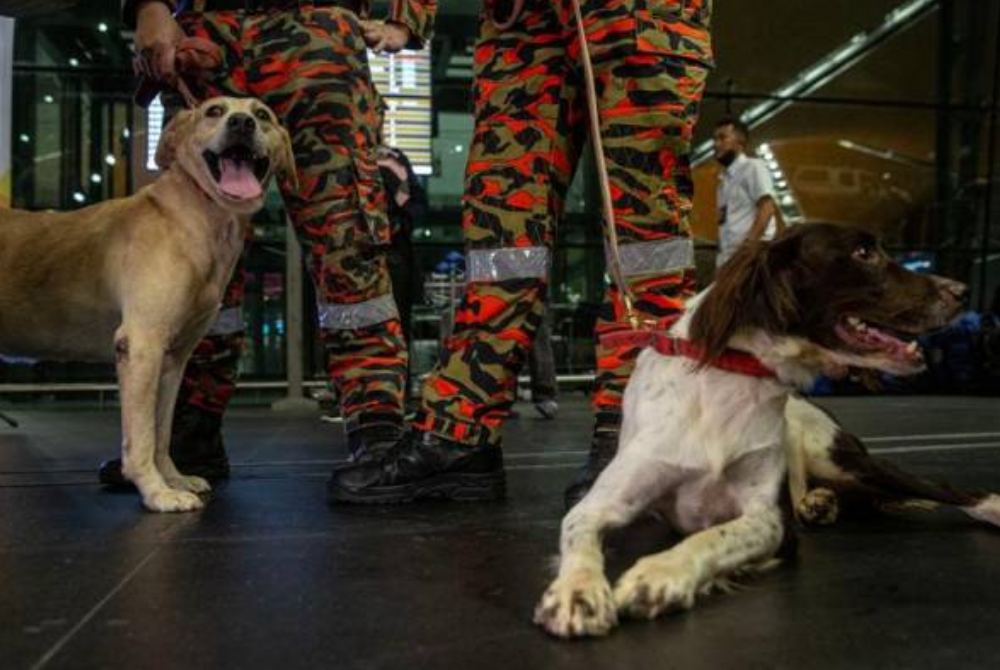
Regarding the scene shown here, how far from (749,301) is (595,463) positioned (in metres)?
0.69

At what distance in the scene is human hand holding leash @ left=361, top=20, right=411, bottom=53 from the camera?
8.97ft

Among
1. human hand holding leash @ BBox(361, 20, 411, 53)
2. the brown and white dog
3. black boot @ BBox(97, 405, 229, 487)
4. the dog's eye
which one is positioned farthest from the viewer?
black boot @ BBox(97, 405, 229, 487)

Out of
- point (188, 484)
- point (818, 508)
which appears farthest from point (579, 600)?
point (188, 484)

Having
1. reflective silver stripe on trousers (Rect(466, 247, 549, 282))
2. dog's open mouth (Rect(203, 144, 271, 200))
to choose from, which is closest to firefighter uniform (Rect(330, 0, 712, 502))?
reflective silver stripe on trousers (Rect(466, 247, 549, 282))

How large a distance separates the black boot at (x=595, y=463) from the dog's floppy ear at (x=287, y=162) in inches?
47.0

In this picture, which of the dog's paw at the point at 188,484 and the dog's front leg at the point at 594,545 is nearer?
the dog's front leg at the point at 594,545

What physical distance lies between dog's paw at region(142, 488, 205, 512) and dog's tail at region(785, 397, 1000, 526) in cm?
152

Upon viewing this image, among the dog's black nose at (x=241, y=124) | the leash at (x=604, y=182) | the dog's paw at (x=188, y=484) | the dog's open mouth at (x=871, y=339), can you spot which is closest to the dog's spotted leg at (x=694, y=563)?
the dog's open mouth at (x=871, y=339)

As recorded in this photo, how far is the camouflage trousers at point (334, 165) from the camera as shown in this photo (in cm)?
269

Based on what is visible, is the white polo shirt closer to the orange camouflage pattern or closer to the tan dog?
the orange camouflage pattern

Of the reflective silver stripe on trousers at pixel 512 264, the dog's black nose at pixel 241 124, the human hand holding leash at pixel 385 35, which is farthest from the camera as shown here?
the human hand holding leash at pixel 385 35

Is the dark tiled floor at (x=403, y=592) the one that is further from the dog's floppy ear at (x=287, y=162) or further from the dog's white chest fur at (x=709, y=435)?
the dog's floppy ear at (x=287, y=162)

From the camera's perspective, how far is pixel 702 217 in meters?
11.3

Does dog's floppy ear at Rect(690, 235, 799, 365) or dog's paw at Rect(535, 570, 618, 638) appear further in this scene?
dog's floppy ear at Rect(690, 235, 799, 365)
